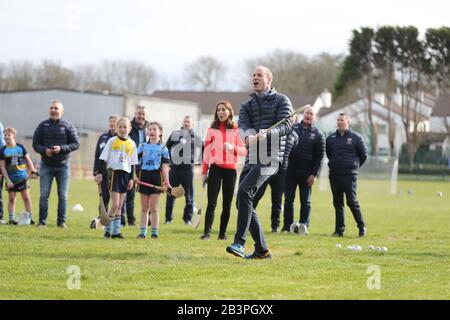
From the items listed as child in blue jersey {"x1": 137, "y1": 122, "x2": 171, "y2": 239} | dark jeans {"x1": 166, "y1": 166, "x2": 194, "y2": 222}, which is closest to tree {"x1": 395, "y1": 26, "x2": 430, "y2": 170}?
dark jeans {"x1": 166, "y1": 166, "x2": 194, "y2": 222}

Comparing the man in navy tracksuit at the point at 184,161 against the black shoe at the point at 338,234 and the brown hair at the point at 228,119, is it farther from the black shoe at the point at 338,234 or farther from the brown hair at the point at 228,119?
the brown hair at the point at 228,119

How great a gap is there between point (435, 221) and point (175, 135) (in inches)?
270

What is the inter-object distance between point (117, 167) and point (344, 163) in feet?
14.5

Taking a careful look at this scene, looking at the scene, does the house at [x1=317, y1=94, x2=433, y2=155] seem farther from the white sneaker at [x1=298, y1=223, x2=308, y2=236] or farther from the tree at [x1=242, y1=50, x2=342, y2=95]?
the white sneaker at [x1=298, y1=223, x2=308, y2=236]

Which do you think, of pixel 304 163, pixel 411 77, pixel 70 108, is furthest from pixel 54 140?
pixel 411 77

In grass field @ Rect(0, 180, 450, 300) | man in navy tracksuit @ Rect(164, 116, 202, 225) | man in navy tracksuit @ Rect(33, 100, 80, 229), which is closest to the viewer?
grass field @ Rect(0, 180, 450, 300)

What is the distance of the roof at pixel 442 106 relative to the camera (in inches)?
2601

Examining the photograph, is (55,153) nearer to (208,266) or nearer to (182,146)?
(182,146)

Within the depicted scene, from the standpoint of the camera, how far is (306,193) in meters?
15.8

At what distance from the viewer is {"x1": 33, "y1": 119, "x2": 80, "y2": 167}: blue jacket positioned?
1527 cm

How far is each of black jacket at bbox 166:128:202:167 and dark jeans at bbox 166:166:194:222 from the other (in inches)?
5.6

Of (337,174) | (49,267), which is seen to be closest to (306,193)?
(337,174)
